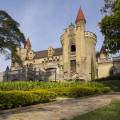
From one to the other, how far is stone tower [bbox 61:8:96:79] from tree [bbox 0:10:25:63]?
110 feet

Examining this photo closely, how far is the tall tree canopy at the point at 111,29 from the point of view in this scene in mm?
34178

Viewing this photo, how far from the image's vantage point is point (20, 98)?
19.9 meters

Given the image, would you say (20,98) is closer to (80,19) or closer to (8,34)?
(8,34)

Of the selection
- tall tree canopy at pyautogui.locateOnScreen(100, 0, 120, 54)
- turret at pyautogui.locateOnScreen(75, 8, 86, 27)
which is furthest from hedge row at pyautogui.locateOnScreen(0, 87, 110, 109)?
turret at pyautogui.locateOnScreen(75, 8, 86, 27)

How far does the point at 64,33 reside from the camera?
252 ft

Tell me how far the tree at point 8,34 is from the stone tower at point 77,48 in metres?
33.5

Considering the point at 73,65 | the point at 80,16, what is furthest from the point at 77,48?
the point at 80,16

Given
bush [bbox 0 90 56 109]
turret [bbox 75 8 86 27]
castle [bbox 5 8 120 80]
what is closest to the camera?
bush [bbox 0 90 56 109]

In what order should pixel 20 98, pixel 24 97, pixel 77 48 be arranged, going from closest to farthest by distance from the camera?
1. pixel 20 98
2. pixel 24 97
3. pixel 77 48

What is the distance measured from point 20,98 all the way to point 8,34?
20816 mm

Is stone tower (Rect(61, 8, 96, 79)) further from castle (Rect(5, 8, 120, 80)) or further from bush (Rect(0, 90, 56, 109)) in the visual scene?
bush (Rect(0, 90, 56, 109))

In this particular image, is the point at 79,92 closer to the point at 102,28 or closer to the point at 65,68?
the point at 102,28

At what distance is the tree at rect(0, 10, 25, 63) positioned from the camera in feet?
129

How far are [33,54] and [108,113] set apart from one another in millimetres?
80394
